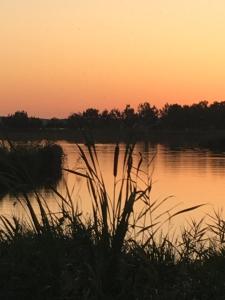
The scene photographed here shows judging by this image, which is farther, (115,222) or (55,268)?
(115,222)

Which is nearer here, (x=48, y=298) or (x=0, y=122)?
(x=48, y=298)

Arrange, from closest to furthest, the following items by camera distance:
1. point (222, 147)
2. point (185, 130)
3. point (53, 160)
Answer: point (53, 160), point (222, 147), point (185, 130)

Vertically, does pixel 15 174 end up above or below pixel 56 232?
above

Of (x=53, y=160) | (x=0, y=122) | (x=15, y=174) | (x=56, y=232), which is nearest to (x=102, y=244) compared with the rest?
(x=56, y=232)

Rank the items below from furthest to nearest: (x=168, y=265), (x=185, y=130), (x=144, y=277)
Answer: (x=185, y=130), (x=168, y=265), (x=144, y=277)

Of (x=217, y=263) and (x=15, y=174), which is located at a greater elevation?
(x=15, y=174)

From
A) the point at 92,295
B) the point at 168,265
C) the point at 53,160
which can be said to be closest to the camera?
the point at 92,295

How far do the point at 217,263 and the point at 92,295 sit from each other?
135cm

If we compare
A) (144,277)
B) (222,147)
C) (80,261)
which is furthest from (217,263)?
(222,147)

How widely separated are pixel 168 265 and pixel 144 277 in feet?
1.25

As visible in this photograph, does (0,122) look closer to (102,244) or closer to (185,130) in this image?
(102,244)

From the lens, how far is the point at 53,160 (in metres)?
30.3

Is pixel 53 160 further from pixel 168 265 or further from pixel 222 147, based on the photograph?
pixel 222 147

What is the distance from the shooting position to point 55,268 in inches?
184
